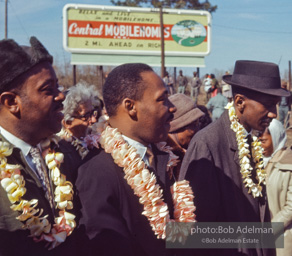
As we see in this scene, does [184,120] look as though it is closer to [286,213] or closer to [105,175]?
[286,213]

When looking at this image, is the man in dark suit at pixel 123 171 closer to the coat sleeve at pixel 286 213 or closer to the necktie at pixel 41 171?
the necktie at pixel 41 171

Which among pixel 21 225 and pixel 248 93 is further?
pixel 248 93

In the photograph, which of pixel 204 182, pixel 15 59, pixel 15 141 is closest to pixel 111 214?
pixel 15 141

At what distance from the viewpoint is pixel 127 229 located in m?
2.20

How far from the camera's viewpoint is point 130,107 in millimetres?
2393

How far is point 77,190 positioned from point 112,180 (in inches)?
8.3

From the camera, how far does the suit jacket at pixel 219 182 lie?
3.05m

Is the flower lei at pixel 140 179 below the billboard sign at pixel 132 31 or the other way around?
the other way around

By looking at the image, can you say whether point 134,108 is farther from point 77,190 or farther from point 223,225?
point 223,225

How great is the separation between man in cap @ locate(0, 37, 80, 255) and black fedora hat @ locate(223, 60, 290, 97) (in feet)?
5.76

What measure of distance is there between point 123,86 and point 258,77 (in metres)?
1.47

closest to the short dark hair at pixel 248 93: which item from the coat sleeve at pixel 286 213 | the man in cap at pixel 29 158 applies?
the coat sleeve at pixel 286 213

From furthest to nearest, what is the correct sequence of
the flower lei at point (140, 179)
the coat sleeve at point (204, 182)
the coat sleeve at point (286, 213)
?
1. the coat sleeve at point (286, 213)
2. the coat sleeve at point (204, 182)
3. the flower lei at point (140, 179)

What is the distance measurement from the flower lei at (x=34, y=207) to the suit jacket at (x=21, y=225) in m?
0.03
